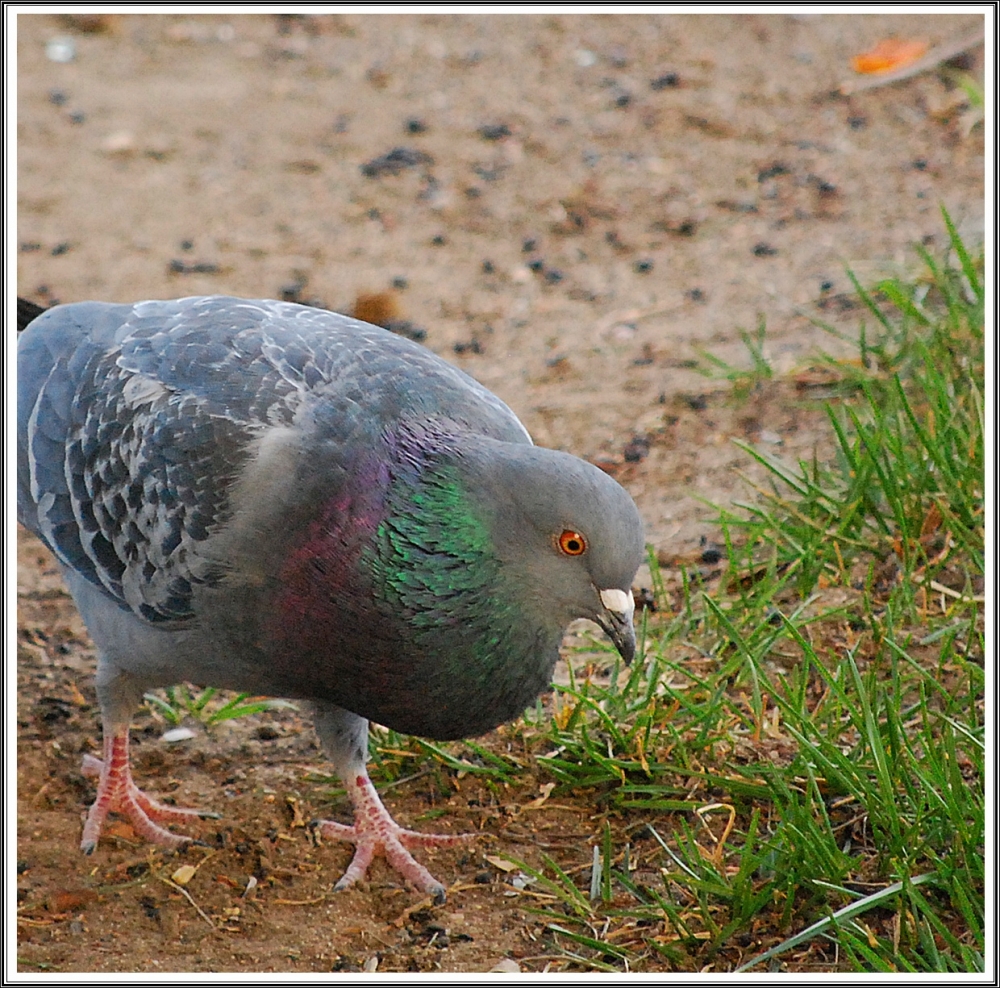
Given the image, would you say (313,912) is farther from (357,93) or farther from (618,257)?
(357,93)

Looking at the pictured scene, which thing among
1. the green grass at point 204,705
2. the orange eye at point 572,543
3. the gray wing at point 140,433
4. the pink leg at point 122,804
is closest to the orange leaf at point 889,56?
the gray wing at point 140,433

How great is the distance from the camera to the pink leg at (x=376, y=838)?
404 centimetres

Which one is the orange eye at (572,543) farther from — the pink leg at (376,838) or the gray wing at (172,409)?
the pink leg at (376,838)

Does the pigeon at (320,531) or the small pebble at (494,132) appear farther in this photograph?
the small pebble at (494,132)

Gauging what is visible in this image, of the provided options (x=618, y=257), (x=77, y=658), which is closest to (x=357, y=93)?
(x=618, y=257)

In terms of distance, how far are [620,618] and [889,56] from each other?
6743 millimetres

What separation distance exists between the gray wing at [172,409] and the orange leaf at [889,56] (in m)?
5.94

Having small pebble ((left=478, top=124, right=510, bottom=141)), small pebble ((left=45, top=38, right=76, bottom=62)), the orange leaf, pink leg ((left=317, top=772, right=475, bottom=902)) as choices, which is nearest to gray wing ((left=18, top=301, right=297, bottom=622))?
pink leg ((left=317, top=772, right=475, bottom=902))

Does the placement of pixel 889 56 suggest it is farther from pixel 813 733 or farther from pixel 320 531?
pixel 320 531

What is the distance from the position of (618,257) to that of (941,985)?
16.6 feet

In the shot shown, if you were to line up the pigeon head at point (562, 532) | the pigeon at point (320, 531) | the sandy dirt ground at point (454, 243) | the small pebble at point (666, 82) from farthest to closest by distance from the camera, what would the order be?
the small pebble at point (666, 82), the sandy dirt ground at point (454, 243), the pigeon at point (320, 531), the pigeon head at point (562, 532)

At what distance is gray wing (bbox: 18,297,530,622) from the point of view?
371cm

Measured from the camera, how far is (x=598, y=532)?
10.8ft

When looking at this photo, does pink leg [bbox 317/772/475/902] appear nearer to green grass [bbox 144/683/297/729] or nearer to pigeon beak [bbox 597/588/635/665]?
green grass [bbox 144/683/297/729]
